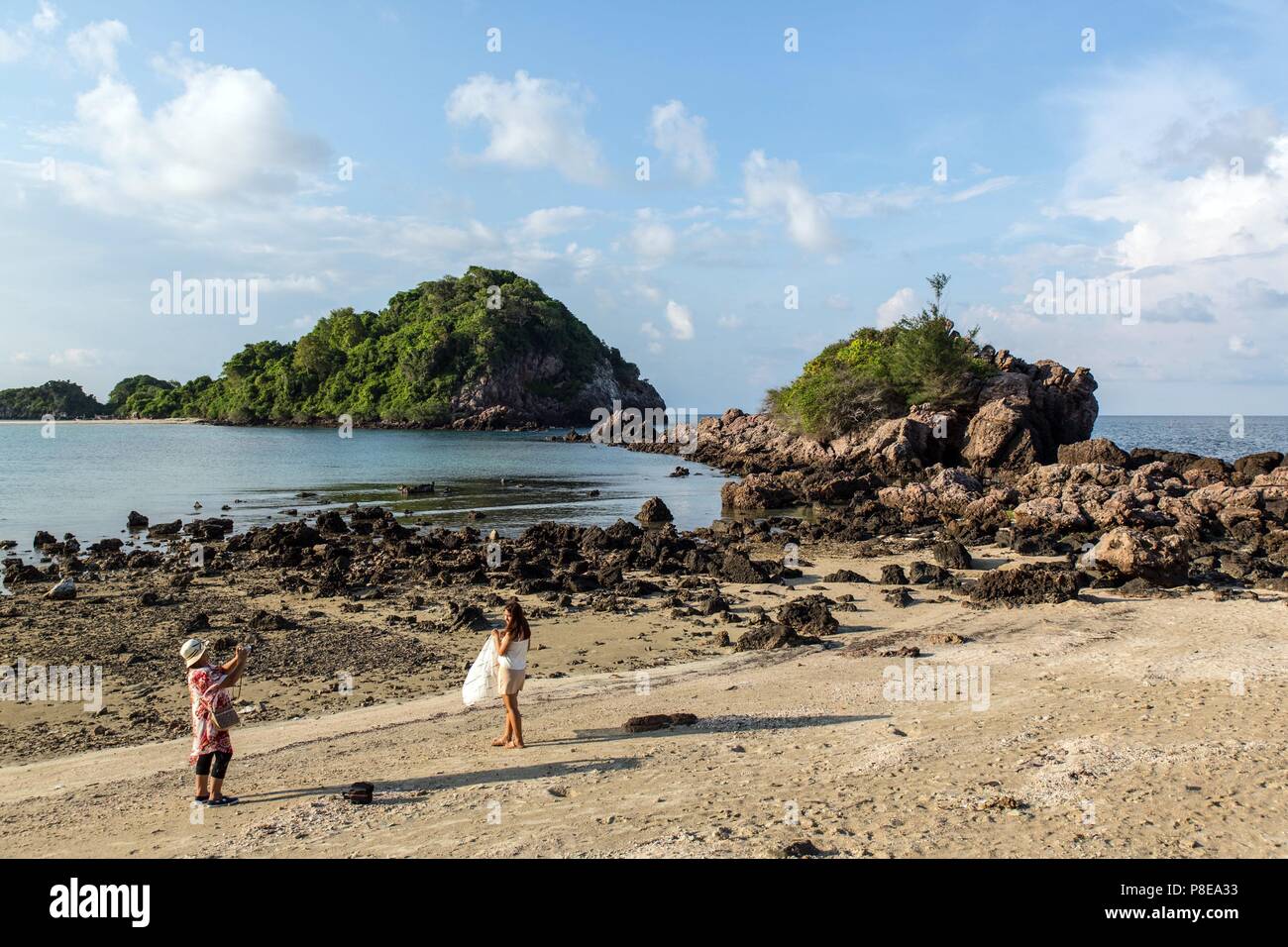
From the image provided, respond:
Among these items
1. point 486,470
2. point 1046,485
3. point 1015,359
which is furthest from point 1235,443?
point 486,470

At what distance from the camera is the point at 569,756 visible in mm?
9820

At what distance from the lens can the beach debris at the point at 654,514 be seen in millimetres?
33688

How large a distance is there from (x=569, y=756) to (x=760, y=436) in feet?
200

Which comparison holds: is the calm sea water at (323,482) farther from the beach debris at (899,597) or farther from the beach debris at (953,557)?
the beach debris at (899,597)

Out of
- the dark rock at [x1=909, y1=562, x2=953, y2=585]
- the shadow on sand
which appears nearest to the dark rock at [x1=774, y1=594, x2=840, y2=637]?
the dark rock at [x1=909, y1=562, x2=953, y2=585]

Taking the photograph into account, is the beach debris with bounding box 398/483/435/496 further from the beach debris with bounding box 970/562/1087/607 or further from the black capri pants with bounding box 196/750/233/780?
the black capri pants with bounding box 196/750/233/780

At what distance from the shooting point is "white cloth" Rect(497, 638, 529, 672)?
10352 millimetres

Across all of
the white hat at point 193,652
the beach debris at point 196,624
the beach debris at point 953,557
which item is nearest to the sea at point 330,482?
the beach debris at point 953,557

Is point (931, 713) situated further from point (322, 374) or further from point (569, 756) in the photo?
point (322, 374)

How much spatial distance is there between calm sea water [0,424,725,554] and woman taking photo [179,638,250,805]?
74.2 ft

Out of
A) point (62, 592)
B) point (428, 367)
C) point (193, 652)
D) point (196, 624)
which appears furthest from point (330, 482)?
point (428, 367)

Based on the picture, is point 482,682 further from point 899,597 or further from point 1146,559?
point 1146,559

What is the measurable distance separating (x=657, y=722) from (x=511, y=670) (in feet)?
6.50

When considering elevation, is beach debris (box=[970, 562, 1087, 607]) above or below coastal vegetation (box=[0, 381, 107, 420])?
below
